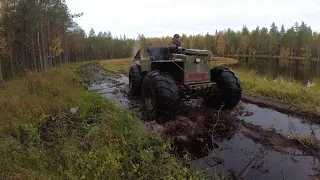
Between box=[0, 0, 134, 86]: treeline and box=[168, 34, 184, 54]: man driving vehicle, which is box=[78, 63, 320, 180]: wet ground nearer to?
box=[168, 34, 184, 54]: man driving vehicle

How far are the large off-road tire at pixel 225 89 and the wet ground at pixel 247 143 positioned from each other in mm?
379

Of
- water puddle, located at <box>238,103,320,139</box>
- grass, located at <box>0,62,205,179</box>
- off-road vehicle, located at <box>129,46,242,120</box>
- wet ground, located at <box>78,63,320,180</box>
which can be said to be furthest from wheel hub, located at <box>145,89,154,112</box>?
water puddle, located at <box>238,103,320,139</box>

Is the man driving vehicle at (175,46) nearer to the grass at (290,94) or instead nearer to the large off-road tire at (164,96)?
the large off-road tire at (164,96)

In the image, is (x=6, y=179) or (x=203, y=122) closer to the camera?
(x=6, y=179)

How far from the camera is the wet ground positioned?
3893mm

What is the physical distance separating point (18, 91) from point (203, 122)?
7179 mm

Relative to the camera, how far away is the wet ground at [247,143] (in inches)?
153

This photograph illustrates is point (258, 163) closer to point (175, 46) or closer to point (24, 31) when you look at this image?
point (175, 46)

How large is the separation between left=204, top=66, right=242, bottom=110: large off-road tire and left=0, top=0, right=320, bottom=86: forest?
15.1 meters

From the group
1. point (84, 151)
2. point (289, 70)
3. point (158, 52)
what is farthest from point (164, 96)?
point (289, 70)

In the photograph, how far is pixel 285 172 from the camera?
12.5 feet

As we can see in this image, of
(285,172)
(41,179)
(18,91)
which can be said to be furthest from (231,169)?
(18,91)

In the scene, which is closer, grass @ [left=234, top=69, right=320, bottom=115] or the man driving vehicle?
the man driving vehicle

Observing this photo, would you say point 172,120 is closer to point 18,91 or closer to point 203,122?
point 203,122
